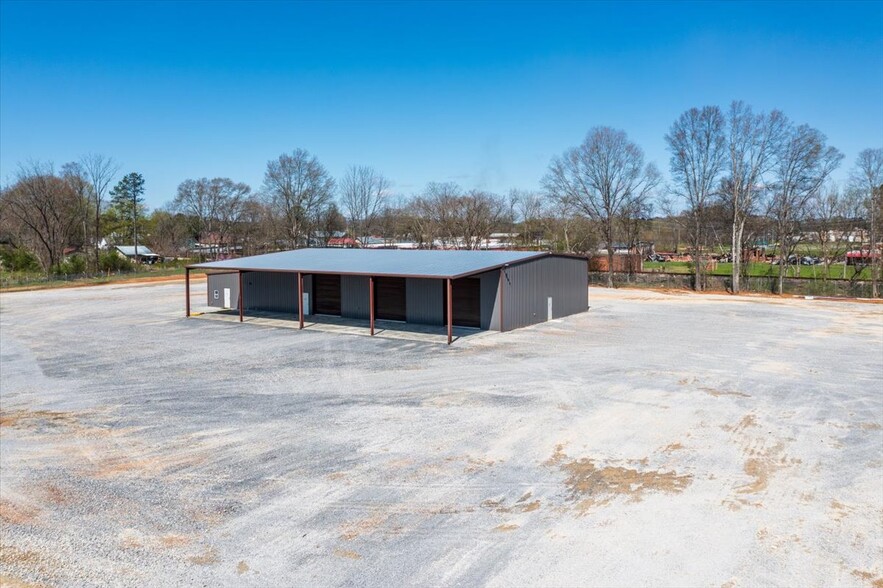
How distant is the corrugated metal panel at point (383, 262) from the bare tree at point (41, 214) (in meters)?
34.1

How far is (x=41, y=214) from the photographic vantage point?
53.0 meters

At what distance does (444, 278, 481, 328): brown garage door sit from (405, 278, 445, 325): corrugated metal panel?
0.42 metres

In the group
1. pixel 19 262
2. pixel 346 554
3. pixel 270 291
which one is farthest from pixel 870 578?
pixel 19 262

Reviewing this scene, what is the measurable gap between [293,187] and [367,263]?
4439cm

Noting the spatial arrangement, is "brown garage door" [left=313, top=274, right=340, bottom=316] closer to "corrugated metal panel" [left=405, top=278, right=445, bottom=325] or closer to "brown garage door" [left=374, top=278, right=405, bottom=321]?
"brown garage door" [left=374, top=278, right=405, bottom=321]

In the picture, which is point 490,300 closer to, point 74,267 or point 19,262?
point 74,267

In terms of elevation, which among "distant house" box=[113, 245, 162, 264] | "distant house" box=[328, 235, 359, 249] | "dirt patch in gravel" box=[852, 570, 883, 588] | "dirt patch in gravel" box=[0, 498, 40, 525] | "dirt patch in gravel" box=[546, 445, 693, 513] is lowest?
"dirt patch in gravel" box=[852, 570, 883, 588]

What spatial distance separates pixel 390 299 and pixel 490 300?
4.21 metres

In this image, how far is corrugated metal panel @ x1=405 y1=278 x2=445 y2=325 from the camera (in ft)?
72.9

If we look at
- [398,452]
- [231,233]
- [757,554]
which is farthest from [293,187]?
[757,554]

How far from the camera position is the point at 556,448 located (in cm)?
977

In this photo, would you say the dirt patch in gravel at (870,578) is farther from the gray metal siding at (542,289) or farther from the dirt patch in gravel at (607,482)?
the gray metal siding at (542,289)

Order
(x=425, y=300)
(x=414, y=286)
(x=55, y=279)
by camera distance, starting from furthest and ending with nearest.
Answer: (x=55, y=279), (x=414, y=286), (x=425, y=300)

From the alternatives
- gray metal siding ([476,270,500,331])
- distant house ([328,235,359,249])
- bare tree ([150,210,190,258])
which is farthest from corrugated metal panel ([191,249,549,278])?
bare tree ([150,210,190,258])
